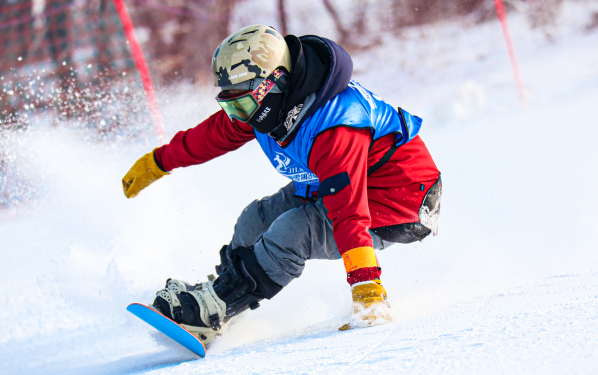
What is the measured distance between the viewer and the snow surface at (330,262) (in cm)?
132

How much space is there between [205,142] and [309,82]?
80 centimetres

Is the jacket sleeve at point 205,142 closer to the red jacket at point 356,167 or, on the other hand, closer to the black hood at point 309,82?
the red jacket at point 356,167

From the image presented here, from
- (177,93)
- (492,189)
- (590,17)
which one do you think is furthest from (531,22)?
(177,93)

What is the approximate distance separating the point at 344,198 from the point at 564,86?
20.1ft

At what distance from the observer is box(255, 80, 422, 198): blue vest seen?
191cm

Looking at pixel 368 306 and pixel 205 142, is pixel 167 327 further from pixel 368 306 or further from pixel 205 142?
pixel 205 142

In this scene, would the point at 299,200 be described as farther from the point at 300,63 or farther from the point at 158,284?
the point at 158,284

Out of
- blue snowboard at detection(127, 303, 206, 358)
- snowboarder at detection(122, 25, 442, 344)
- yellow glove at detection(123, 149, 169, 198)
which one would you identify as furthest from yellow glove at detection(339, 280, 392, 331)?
yellow glove at detection(123, 149, 169, 198)

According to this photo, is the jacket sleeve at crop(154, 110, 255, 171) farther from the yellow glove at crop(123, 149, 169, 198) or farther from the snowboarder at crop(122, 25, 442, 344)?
the snowboarder at crop(122, 25, 442, 344)

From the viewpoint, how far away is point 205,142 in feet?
8.30

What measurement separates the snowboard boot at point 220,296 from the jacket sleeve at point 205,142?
0.62 metres

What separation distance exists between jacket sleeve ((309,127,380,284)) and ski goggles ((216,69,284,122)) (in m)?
0.28

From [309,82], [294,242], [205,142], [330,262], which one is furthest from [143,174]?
[330,262]

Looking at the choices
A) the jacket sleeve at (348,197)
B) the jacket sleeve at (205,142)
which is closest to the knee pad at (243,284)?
the jacket sleeve at (348,197)
